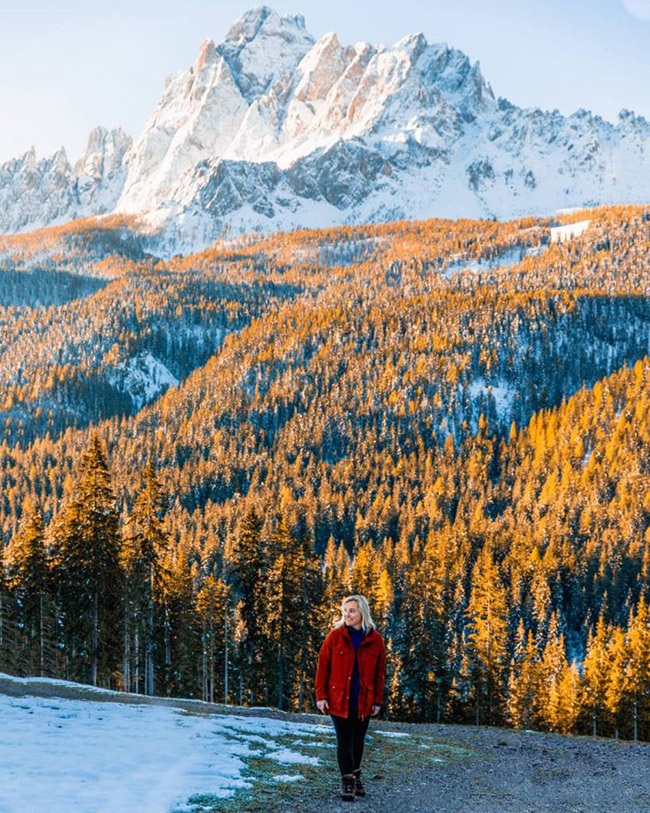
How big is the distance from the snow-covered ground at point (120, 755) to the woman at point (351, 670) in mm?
2115

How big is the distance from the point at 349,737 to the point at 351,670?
3.77 feet

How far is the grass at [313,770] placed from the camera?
33.5 feet

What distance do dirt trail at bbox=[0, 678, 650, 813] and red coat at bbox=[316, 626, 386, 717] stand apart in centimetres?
155

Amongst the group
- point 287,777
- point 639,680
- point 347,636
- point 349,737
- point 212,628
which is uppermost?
point 347,636

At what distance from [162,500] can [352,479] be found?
122m

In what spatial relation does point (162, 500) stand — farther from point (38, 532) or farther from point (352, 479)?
point (352, 479)

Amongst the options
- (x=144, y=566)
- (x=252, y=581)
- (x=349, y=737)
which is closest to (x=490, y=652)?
(x=252, y=581)

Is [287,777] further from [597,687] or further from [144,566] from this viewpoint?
[597,687]

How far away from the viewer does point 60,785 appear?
10211 millimetres

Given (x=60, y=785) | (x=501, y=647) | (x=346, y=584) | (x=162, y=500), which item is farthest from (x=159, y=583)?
(x=60, y=785)

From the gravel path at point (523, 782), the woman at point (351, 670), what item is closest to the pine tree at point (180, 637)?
the gravel path at point (523, 782)

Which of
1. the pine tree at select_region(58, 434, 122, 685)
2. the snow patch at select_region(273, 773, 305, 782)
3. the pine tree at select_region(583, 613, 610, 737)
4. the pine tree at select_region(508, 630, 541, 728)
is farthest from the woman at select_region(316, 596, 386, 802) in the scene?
the pine tree at select_region(508, 630, 541, 728)

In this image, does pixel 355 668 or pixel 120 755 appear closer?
pixel 355 668

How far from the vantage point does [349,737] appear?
10.7 metres
